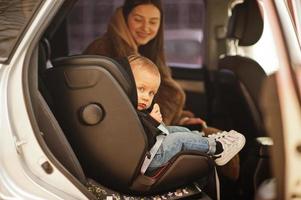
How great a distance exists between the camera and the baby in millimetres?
1704

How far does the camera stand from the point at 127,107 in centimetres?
169

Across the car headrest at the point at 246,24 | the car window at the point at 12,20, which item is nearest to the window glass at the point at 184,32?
the car headrest at the point at 246,24

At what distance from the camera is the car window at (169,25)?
5.54 feet

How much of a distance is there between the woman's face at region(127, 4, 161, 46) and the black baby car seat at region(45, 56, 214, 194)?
127 mm

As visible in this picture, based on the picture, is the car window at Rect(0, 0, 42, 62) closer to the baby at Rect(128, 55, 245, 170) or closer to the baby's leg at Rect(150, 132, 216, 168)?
the baby at Rect(128, 55, 245, 170)

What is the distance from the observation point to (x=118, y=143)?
171 cm

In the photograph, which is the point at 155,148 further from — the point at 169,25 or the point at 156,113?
the point at 169,25

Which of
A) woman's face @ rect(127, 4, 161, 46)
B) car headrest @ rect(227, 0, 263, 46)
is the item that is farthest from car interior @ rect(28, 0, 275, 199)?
woman's face @ rect(127, 4, 161, 46)

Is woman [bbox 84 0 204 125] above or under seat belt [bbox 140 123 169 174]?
above

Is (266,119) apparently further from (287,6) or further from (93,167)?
(93,167)

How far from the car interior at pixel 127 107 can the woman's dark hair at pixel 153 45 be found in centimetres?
8

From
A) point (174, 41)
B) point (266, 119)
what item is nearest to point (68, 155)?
point (174, 41)

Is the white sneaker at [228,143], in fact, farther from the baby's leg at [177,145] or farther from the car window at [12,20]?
the car window at [12,20]

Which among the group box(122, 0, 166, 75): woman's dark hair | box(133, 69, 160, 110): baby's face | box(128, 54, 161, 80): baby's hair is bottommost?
box(133, 69, 160, 110): baby's face
